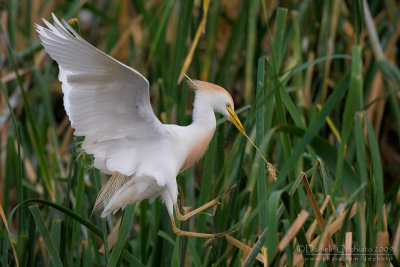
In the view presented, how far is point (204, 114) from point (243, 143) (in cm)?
11

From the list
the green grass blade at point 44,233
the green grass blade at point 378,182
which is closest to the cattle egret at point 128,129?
the green grass blade at point 44,233

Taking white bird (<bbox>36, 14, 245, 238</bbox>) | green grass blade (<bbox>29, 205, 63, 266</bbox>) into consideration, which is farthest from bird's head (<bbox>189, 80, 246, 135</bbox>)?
green grass blade (<bbox>29, 205, 63, 266</bbox>)

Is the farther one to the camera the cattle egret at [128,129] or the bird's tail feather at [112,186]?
the bird's tail feather at [112,186]

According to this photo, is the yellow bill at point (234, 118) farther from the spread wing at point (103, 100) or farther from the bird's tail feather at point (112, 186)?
the bird's tail feather at point (112, 186)

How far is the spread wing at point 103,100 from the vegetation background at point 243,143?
0.25ft

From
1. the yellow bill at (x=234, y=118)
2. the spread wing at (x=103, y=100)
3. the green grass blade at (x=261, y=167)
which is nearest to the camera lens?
the spread wing at (x=103, y=100)

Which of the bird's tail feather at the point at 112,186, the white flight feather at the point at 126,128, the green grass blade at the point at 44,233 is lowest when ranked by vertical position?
the green grass blade at the point at 44,233

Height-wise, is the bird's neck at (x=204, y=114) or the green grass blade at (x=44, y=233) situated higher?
the bird's neck at (x=204, y=114)

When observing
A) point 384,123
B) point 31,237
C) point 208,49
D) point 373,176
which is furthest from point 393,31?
point 31,237

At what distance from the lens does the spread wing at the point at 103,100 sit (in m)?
1.12

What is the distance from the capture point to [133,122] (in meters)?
1.30

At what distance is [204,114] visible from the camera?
1368 millimetres

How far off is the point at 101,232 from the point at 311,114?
71cm

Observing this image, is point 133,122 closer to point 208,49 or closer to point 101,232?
point 101,232
